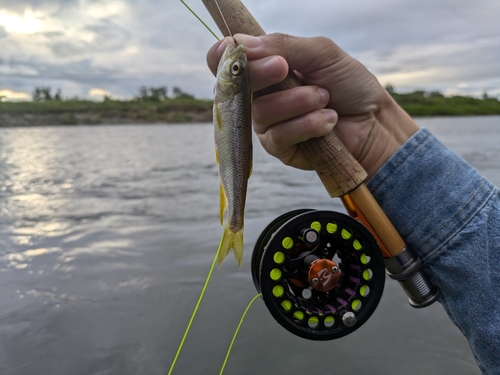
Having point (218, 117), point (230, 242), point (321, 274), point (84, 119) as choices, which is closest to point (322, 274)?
point (321, 274)

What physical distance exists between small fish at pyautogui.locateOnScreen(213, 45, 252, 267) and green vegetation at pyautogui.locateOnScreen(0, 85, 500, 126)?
1858cm

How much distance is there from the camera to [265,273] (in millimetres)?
1282

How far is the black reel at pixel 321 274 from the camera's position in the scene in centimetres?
129

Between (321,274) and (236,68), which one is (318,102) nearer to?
(236,68)

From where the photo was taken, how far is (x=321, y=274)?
1.29 meters

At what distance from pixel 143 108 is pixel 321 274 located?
24.0m

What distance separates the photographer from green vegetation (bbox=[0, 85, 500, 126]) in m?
19.8

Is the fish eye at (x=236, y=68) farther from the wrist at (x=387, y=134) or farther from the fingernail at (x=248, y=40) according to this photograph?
the wrist at (x=387, y=134)

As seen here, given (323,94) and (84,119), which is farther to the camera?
(84,119)

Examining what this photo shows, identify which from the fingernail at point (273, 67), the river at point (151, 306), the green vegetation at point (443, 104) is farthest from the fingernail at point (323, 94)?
the green vegetation at point (443, 104)

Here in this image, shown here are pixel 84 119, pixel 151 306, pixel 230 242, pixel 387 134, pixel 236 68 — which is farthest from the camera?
pixel 84 119

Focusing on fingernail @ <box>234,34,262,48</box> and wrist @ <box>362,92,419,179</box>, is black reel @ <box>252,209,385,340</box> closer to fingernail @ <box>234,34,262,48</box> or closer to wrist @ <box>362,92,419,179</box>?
wrist @ <box>362,92,419,179</box>

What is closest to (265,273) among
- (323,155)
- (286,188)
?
(323,155)

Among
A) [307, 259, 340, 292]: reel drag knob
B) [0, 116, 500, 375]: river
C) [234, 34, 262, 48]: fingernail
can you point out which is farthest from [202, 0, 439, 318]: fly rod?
[0, 116, 500, 375]: river
